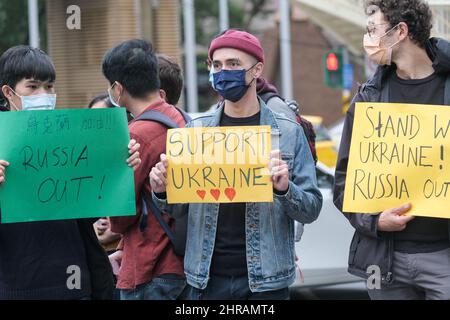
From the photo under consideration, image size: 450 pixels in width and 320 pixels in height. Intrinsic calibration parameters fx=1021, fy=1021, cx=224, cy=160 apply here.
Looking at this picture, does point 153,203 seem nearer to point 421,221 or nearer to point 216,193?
point 216,193

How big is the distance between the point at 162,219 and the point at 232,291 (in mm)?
605

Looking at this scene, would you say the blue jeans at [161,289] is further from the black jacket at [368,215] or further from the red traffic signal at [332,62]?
the red traffic signal at [332,62]

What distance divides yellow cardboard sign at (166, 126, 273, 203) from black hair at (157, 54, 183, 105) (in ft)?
3.64

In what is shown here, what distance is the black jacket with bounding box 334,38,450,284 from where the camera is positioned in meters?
4.50

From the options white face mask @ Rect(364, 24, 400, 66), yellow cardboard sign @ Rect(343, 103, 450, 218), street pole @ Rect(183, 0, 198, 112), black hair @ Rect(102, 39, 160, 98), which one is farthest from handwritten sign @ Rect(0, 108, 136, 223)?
street pole @ Rect(183, 0, 198, 112)

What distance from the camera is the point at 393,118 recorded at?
14.8 ft

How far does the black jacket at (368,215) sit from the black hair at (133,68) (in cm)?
103

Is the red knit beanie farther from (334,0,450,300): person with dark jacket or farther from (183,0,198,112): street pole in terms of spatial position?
(183,0,198,112): street pole

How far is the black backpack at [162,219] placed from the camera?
4.83 meters

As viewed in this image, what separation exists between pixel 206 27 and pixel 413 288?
39051 millimetres

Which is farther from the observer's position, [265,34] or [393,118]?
[265,34]

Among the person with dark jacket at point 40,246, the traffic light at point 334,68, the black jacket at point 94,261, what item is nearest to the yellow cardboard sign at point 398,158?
the person with dark jacket at point 40,246

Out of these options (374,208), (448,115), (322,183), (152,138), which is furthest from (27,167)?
(322,183)
